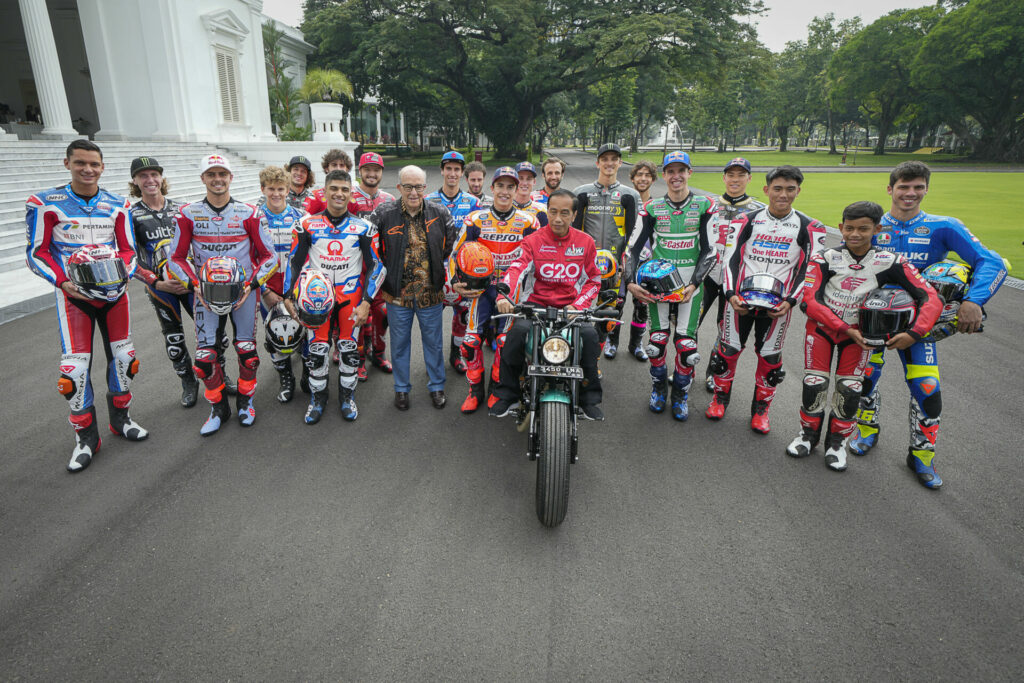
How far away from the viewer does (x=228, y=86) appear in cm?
2295

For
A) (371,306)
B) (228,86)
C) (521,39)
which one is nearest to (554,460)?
(371,306)

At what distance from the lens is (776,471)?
13.7 feet

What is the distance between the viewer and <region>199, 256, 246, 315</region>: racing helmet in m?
4.45

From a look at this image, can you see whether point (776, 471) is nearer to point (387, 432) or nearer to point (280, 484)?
point (387, 432)

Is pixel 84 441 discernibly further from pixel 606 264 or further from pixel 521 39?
pixel 521 39

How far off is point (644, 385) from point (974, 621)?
3.36 m

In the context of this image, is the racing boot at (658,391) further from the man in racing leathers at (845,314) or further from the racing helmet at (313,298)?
the racing helmet at (313,298)

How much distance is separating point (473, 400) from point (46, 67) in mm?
18253

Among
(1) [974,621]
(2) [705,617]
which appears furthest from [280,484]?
(1) [974,621]

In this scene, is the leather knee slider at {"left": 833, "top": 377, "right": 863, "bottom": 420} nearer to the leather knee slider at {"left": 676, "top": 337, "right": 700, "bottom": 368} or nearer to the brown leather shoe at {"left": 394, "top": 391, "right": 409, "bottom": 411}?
the leather knee slider at {"left": 676, "top": 337, "right": 700, "bottom": 368}

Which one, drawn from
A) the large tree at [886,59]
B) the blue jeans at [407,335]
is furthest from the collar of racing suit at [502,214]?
the large tree at [886,59]

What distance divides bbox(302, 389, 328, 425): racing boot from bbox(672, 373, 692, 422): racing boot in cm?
323

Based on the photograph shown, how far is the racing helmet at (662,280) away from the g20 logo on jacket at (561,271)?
0.95 meters

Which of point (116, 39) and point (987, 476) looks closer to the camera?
point (987, 476)
